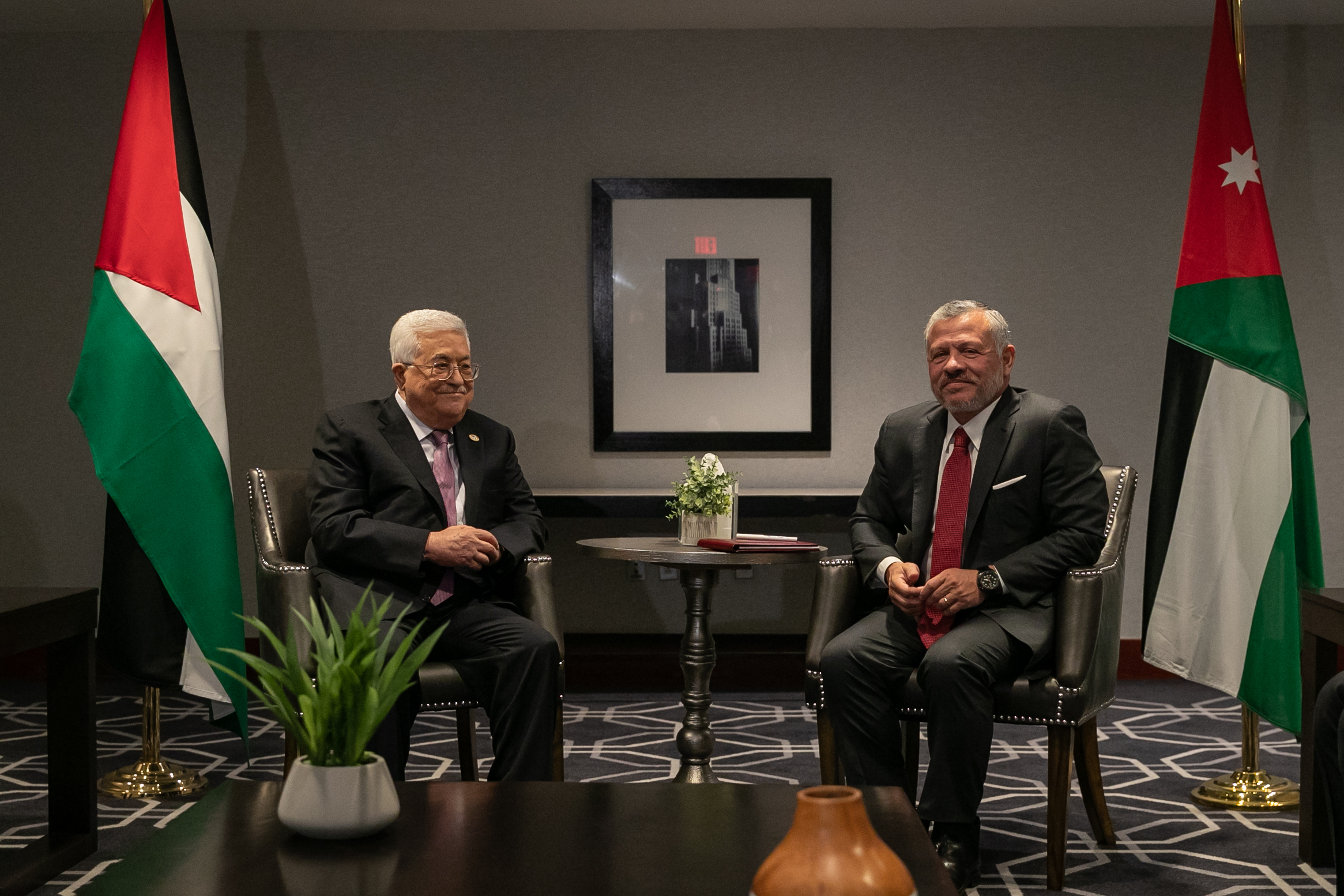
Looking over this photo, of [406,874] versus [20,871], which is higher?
[406,874]

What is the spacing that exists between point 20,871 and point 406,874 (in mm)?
1571

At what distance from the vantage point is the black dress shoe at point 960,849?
103 inches

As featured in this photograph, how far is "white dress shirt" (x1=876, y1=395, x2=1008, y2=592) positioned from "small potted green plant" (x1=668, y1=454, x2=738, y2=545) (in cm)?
56

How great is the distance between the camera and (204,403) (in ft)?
11.7

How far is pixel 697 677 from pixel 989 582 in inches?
38.7

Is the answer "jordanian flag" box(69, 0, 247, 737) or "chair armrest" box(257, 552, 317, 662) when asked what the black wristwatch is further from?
"jordanian flag" box(69, 0, 247, 737)

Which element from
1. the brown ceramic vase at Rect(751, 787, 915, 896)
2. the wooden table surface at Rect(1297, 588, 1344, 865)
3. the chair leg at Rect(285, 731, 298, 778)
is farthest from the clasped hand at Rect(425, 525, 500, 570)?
the wooden table surface at Rect(1297, 588, 1344, 865)

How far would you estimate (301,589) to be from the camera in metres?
3.02

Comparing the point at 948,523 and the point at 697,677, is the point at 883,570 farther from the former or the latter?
the point at 697,677

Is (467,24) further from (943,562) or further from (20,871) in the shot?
(20,871)

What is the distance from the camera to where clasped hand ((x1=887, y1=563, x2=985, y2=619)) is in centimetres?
284

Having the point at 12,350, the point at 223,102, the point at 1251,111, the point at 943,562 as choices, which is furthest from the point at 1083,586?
the point at 12,350

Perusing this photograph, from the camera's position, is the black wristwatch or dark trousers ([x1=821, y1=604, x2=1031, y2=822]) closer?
dark trousers ([x1=821, y1=604, x2=1031, y2=822])

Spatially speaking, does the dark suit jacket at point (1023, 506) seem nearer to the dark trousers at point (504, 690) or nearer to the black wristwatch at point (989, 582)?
the black wristwatch at point (989, 582)
